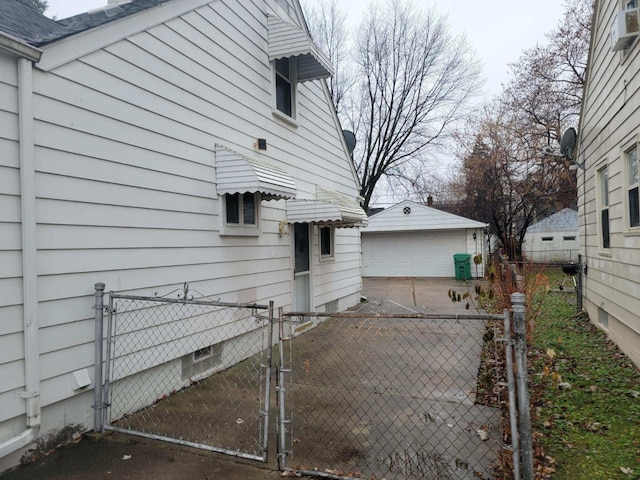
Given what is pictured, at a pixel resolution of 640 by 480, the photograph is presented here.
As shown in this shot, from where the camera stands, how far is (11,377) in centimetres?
285

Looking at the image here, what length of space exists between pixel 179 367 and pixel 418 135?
21.1m

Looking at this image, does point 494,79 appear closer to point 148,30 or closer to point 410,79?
point 410,79

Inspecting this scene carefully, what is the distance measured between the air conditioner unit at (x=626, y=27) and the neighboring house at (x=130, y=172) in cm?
416

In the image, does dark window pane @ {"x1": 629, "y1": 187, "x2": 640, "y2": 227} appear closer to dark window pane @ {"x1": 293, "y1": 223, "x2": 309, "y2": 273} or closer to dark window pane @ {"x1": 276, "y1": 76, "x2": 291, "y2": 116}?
dark window pane @ {"x1": 293, "y1": 223, "x2": 309, "y2": 273}

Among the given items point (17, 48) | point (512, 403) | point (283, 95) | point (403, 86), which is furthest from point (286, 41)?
point (403, 86)

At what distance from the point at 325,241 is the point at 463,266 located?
9.96 metres

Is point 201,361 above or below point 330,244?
below

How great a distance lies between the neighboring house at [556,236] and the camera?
28.6 meters

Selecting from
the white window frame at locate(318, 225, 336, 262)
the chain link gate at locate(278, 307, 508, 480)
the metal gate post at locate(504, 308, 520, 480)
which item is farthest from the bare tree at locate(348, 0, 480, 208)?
the metal gate post at locate(504, 308, 520, 480)

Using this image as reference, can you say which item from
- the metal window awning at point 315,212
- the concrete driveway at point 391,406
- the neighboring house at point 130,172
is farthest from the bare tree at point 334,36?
the concrete driveway at point 391,406

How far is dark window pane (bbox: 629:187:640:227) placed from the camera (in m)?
4.75

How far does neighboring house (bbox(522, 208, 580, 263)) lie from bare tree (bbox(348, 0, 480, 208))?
12.3 metres

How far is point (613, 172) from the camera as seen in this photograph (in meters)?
5.61

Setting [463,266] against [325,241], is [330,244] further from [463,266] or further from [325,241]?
[463,266]
